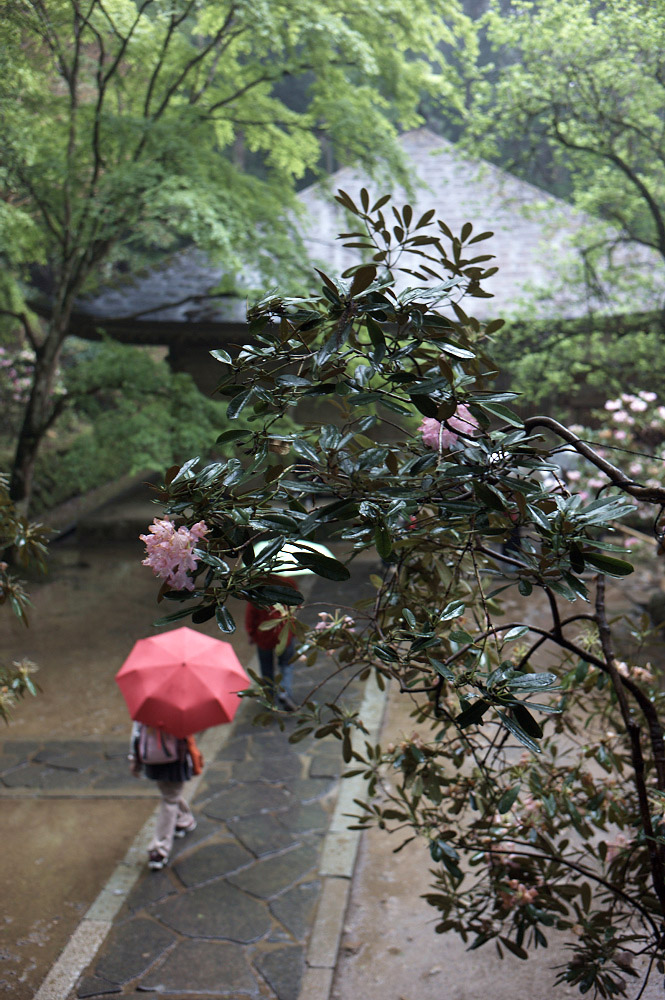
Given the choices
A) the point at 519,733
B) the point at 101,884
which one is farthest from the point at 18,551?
the point at 101,884

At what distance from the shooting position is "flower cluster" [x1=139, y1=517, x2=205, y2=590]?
5.23ft

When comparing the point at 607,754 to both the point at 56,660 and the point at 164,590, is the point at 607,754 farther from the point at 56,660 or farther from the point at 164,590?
the point at 56,660

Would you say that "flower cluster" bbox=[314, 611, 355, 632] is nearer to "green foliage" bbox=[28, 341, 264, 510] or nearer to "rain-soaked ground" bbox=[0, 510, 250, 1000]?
"rain-soaked ground" bbox=[0, 510, 250, 1000]

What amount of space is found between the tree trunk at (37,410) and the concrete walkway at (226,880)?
3.68 meters

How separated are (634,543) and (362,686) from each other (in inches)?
154

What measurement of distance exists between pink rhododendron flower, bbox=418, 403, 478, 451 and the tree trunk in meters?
7.10

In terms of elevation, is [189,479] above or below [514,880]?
above

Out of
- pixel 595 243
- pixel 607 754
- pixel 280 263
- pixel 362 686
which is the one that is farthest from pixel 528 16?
pixel 607 754

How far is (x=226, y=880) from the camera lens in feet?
13.5

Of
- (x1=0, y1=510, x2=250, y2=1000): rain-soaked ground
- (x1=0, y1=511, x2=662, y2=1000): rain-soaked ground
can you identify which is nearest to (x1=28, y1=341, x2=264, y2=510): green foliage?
(x1=0, y1=510, x2=250, y2=1000): rain-soaked ground

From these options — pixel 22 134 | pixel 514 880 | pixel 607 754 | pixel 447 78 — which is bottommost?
pixel 514 880

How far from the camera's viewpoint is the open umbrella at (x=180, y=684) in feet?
12.7

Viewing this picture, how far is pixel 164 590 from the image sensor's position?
1621 mm

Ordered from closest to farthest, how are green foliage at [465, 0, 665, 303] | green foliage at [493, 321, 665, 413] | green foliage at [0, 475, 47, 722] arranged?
green foliage at [0, 475, 47, 722] < green foliage at [465, 0, 665, 303] < green foliage at [493, 321, 665, 413]
